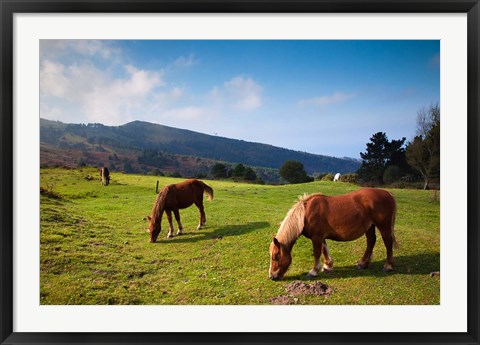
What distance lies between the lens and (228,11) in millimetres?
3643

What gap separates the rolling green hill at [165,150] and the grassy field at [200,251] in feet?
1.13

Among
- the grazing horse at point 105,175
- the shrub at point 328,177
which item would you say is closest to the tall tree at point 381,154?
the shrub at point 328,177

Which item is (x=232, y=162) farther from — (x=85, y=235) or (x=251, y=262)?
(x=85, y=235)

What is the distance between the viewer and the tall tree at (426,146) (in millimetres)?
4305

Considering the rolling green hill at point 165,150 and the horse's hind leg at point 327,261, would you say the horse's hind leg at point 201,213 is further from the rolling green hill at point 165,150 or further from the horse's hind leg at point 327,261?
the horse's hind leg at point 327,261

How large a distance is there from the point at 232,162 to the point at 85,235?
318 centimetres

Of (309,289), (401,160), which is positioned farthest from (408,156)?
(309,289)

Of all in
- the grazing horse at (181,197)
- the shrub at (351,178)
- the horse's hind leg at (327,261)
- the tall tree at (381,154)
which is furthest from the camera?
the grazing horse at (181,197)

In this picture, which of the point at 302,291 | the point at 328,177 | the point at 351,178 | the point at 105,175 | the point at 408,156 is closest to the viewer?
the point at 302,291

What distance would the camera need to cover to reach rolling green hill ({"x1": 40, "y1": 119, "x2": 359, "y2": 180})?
5332mm

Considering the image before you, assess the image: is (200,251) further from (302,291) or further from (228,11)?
(228,11)

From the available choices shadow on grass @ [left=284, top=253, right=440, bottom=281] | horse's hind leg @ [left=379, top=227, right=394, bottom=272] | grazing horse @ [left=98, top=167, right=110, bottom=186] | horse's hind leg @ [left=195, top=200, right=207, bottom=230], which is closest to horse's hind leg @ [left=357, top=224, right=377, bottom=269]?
shadow on grass @ [left=284, top=253, right=440, bottom=281]

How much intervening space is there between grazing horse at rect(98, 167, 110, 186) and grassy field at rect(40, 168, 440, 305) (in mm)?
99

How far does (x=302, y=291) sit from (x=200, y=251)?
6.26 ft
